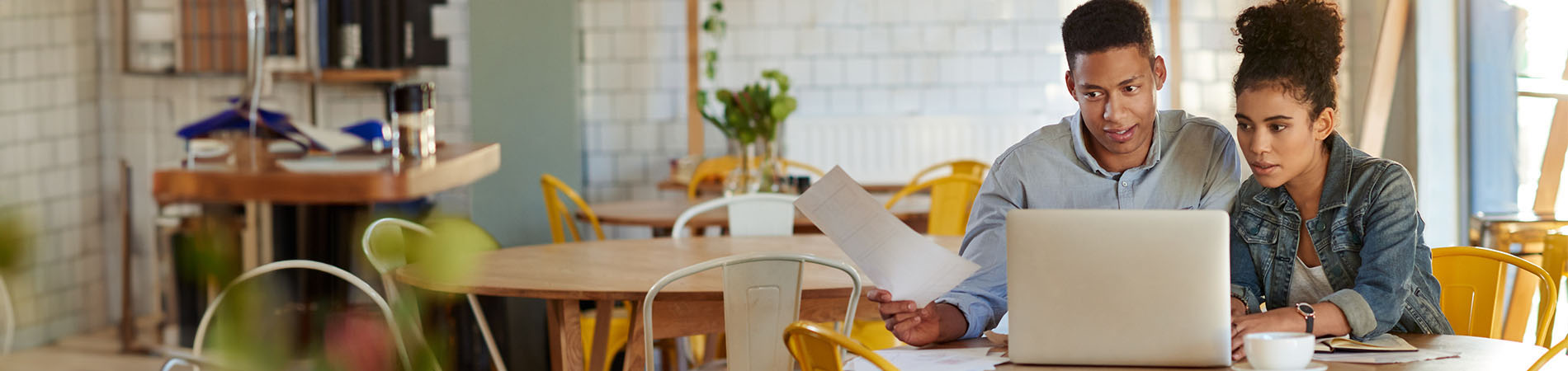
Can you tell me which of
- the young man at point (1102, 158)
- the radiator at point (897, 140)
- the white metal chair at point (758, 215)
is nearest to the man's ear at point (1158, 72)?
the young man at point (1102, 158)

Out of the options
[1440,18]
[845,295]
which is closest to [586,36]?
[1440,18]

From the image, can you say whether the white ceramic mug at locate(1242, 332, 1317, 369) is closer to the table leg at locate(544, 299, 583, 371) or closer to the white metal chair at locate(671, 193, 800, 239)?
the table leg at locate(544, 299, 583, 371)

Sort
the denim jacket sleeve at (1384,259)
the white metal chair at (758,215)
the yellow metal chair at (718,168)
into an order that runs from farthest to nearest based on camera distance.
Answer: the yellow metal chair at (718,168) → the white metal chair at (758,215) → the denim jacket sleeve at (1384,259)

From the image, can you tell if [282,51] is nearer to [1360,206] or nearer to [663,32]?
[1360,206]

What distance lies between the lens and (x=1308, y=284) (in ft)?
5.54

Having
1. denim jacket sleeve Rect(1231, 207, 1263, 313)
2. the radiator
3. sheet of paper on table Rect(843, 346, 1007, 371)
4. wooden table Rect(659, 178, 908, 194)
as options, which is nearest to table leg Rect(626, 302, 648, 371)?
sheet of paper on table Rect(843, 346, 1007, 371)

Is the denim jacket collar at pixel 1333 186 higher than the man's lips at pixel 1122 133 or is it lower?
lower

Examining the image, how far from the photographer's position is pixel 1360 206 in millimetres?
1620

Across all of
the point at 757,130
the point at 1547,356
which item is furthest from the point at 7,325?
the point at 757,130

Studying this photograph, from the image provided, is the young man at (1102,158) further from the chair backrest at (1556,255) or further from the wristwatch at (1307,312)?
the chair backrest at (1556,255)

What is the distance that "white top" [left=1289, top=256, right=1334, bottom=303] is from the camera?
168cm

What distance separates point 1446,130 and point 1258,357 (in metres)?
3.37

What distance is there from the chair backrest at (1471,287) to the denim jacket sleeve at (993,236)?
75cm

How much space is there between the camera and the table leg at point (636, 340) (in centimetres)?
231
